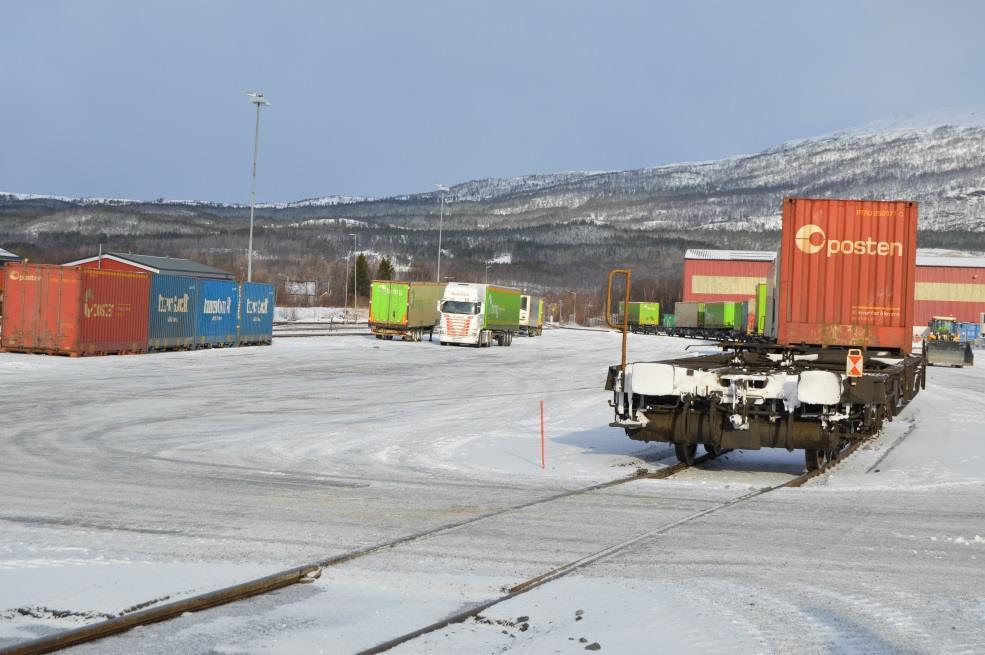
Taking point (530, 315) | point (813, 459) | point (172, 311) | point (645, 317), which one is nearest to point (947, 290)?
point (645, 317)

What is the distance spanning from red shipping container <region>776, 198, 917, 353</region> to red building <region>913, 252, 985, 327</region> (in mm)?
90815

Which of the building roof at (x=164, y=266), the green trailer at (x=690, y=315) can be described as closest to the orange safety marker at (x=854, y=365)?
the building roof at (x=164, y=266)

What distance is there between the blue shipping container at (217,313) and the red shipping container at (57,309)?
659cm

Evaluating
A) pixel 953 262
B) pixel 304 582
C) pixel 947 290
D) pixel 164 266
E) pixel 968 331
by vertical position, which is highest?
pixel 953 262

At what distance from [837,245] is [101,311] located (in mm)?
28000

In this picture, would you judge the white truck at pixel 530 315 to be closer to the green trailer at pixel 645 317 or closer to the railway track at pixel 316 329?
the railway track at pixel 316 329

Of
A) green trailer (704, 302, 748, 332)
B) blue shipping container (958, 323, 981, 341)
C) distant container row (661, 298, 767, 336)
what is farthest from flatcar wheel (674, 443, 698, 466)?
blue shipping container (958, 323, 981, 341)

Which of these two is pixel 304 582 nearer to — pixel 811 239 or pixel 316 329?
pixel 811 239

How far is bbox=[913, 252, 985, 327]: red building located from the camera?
104 metres

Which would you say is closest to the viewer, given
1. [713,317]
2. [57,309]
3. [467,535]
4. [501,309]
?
[467,535]

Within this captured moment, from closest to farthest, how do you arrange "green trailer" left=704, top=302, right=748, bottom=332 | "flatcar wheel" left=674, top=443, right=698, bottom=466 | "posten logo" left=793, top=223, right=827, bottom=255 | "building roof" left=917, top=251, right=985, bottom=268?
1. "flatcar wheel" left=674, top=443, right=698, bottom=466
2. "posten logo" left=793, top=223, right=827, bottom=255
3. "green trailer" left=704, top=302, right=748, bottom=332
4. "building roof" left=917, top=251, right=985, bottom=268

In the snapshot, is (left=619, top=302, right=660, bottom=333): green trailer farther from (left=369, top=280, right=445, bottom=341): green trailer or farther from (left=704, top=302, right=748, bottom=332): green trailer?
(left=369, top=280, right=445, bottom=341): green trailer

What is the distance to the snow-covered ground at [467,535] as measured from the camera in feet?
23.2

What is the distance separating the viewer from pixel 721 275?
11350cm
